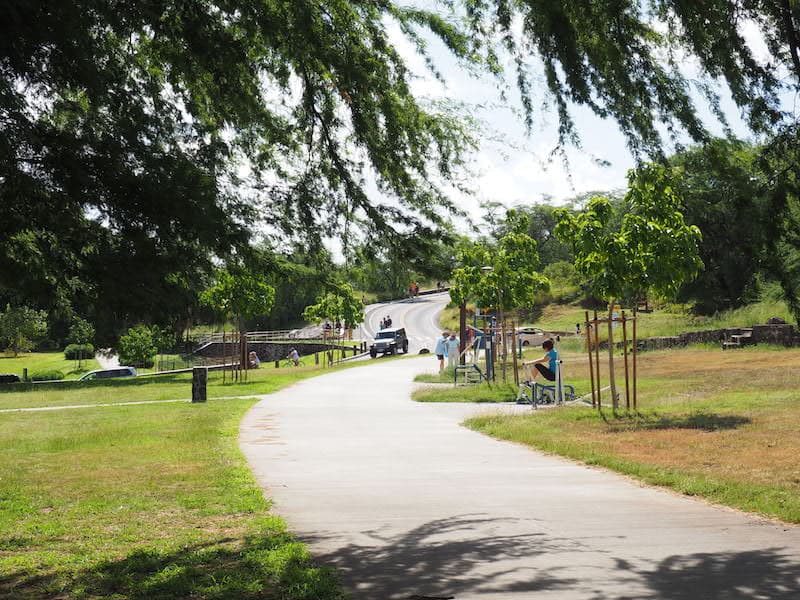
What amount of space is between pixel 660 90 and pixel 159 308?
13.1 ft

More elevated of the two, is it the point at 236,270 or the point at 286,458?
the point at 236,270

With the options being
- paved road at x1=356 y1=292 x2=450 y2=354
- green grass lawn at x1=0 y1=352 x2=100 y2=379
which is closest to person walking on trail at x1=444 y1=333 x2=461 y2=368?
paved road at x1=356 y1=292 x2=450 y2=354

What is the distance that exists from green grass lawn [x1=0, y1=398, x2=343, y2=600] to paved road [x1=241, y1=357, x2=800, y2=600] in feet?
1.23

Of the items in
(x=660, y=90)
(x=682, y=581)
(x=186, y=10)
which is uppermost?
(x=186, y=10)

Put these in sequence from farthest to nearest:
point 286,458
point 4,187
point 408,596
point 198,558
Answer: point 286,458
point 198,558
point 4,187
point 408,596

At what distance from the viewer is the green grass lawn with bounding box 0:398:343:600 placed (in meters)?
6.92

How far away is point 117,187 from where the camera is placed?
739cm

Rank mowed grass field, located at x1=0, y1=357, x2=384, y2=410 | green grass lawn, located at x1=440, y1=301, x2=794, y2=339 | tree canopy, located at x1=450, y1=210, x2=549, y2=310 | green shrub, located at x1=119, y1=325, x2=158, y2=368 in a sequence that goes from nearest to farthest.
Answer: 1. tree canopy, located at x1=450, y1=210, x2=549, y2=310
2. mowed grass field, located at x1=0, y1=357, x2=384, y2=410
3. green grass lawn, located at x1=440, y1=301, x2=794, y2=339
4. green shrub, located at x1=119, y1=325, x2=158, y2=368

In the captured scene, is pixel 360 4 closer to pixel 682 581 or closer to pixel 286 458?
pixel 682 581


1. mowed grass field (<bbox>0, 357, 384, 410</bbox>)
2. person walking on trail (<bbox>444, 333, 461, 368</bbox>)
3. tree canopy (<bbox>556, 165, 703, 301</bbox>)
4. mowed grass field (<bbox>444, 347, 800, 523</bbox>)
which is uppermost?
tree canopy (<bbox>556, 165, 703, 301</bbox>)

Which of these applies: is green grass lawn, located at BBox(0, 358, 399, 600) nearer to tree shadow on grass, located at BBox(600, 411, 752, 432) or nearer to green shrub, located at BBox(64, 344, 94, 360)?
tree shadow on grass, located at BBox(600, 411, 752, 432)

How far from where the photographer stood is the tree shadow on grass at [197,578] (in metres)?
6.64

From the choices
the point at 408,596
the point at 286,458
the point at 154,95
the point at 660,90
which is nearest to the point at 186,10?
the point at 154,95

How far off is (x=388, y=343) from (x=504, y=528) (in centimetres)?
5244
